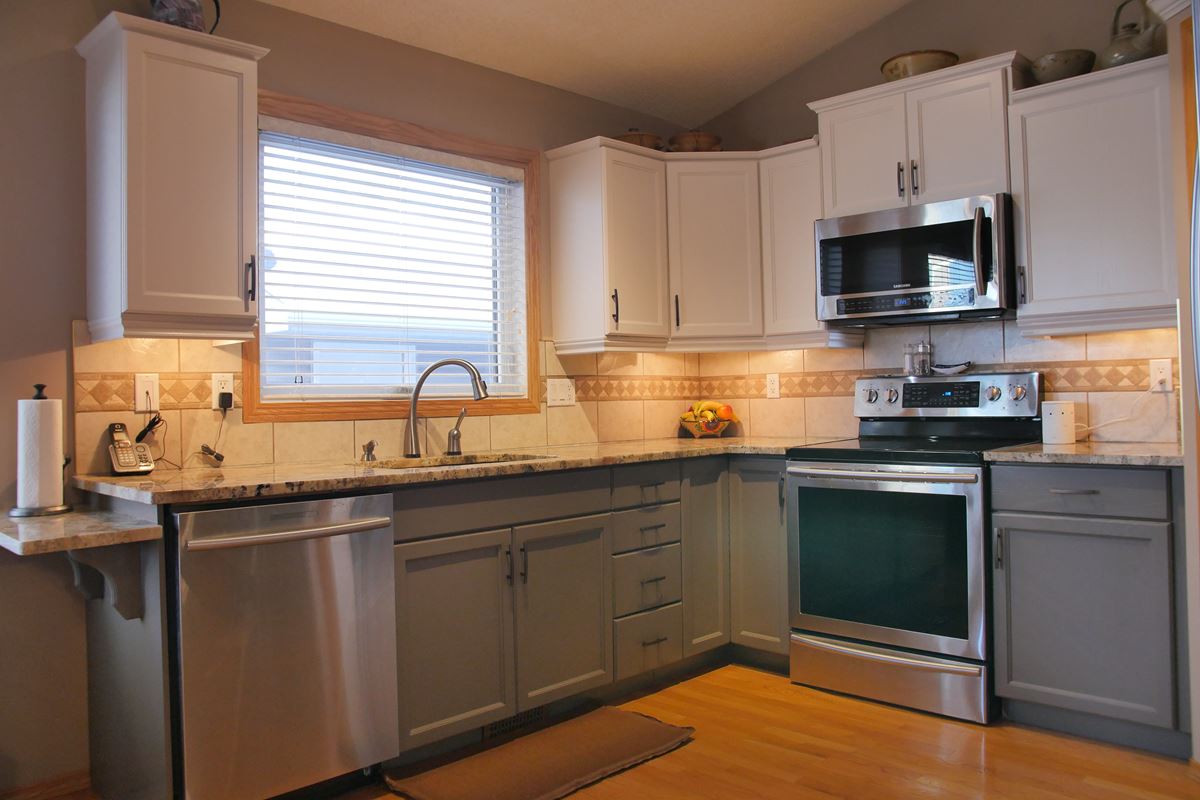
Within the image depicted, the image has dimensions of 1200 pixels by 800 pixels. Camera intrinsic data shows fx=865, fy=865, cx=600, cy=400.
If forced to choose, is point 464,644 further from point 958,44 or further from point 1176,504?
point 958,44

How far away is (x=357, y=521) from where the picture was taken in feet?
7.66

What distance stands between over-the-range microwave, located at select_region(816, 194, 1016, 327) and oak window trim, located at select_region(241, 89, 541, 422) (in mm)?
1196

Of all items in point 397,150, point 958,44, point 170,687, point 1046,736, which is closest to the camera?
point 170,687

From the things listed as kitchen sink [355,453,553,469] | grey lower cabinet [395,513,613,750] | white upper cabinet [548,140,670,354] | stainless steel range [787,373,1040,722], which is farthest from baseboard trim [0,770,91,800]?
stainless steel range [787,373,1040,722]

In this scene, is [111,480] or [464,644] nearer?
[111,480]

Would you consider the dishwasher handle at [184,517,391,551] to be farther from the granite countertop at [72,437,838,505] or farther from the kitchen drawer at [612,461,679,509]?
the kitchen drawer at [612,461,679,509]

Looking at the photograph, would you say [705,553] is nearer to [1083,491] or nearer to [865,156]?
[1083,491]

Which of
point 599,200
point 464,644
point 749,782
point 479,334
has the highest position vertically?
point 599,200

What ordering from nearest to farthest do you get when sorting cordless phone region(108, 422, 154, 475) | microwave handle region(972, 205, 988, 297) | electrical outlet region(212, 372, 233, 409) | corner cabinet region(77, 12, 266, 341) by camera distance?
corner cabinet region(77, 12, 266, 341), cordless phone region(108, 422, 154, 475), electrical outlet region(212, 372, 233, 409), microwave handle region(972, 205, 988, 297)

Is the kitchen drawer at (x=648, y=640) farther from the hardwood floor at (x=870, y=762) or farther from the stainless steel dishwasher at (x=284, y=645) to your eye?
the stainless steel dishwasher at (x=284, y=645)

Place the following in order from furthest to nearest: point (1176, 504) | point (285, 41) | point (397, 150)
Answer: point (397, 150)
point (285, 41)
point (1176, 504)

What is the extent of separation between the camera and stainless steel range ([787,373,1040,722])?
9.27ft

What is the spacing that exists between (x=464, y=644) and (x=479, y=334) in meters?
1.37

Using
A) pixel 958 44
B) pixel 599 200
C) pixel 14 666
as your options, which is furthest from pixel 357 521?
pixel 958 44
